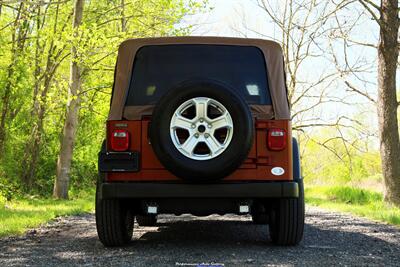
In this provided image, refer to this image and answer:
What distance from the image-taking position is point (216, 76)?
5629 millimetres

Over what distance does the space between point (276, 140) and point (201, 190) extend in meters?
0.82

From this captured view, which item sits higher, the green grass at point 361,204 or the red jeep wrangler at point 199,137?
the red jeep wrangler at point 199,137

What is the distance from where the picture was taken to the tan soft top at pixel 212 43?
5.43 metres

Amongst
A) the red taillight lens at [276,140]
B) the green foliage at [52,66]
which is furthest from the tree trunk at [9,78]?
the red taillight lens at [276,140]

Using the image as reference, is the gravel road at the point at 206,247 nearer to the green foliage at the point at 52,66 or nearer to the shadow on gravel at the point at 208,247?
the shadow on gravel at the point at 208,247

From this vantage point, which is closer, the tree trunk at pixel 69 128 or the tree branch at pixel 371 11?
the tree branch at pixel 371 11

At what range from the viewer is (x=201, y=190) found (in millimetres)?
5223

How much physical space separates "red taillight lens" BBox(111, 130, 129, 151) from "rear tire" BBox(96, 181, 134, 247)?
54 cm

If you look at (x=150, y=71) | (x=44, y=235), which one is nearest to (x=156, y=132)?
(x=150, y=71)

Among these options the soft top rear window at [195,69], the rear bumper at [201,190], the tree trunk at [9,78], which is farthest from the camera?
the tree trunk at [9,78]

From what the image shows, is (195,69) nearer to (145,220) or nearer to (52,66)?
(145,220)

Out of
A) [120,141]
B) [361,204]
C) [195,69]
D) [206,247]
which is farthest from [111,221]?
[361,204]

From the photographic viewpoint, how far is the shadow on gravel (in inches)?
195

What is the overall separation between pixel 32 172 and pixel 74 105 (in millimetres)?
4667
